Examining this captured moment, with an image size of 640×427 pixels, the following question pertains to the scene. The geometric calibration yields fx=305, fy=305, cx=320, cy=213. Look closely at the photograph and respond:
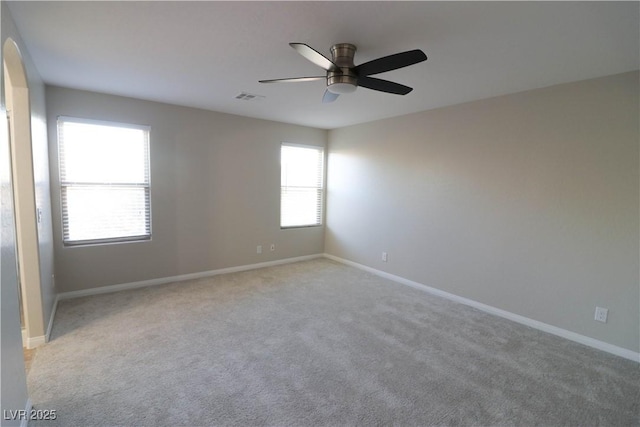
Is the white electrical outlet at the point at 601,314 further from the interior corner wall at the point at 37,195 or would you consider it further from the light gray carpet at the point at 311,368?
the interior corner wall at the point at 37,195

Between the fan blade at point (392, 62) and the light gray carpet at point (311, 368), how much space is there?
7.24 ft

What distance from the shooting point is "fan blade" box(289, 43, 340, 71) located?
1.77 m

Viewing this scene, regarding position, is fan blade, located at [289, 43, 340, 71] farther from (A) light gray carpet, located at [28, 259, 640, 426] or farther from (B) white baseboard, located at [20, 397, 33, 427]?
(B) white baseboard, located at [20, 397, 33, 427]

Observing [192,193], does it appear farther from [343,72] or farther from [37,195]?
[343,72]

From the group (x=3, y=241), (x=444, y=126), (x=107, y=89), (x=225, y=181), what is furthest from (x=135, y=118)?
(x=444, y=126)

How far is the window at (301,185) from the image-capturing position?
531 centimetres

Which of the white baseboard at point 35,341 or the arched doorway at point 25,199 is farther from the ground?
the arched doorway at point 25,199

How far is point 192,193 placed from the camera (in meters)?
4.33

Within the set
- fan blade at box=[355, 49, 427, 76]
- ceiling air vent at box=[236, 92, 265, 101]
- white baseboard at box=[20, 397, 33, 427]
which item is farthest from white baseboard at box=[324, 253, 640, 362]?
white baseboard at box=[20, 397, 33, 427]

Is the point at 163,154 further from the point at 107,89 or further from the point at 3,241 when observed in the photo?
the point at 3,241

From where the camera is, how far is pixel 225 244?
4711 millimetres

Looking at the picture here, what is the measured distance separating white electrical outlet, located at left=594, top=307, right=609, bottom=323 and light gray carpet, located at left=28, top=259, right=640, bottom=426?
0.29 meters

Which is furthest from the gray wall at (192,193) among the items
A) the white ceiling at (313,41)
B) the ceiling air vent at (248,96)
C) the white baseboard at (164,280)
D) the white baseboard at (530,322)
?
the white baseboard at (530,322)

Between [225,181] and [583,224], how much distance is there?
14.2ft
